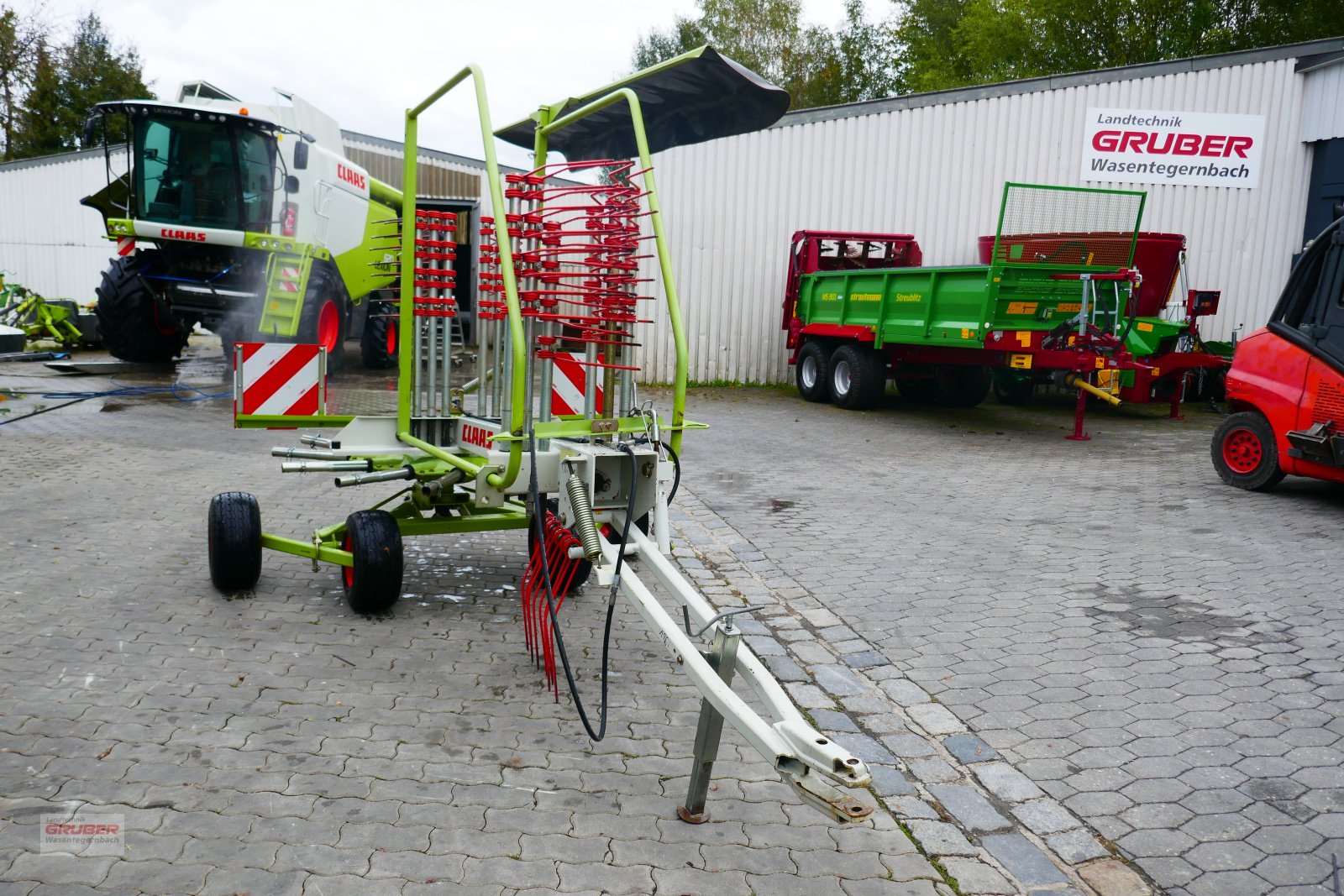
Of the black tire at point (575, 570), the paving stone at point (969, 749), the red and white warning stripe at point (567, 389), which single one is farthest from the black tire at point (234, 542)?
the paving stone at point (969, 749)

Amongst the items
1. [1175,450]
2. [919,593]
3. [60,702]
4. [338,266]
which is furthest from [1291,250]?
[60,702]

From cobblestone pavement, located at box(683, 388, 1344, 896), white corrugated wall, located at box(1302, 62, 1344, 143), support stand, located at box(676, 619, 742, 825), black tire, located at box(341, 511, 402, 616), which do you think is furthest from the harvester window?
white corrugated wall, located at box(1302, 62, 1344, 143)

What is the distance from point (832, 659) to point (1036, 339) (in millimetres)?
7593

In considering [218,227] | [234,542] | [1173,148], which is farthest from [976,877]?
[1173,148]

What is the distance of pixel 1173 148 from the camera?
15.7 meters

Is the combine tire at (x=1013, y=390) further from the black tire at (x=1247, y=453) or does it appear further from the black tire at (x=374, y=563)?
the black tire at (x=374, y=563)

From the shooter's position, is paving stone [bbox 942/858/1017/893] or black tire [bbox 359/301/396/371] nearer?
paving stone [bbox 942/858/1017/893]

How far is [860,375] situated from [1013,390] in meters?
3.23

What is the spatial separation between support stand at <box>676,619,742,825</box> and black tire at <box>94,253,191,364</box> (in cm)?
1362

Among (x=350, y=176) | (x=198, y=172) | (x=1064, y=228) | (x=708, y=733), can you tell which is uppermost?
(x=350, y=176)

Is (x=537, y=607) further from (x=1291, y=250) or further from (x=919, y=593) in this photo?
(x=1291, y=250)

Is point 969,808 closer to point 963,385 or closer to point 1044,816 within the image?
point 1044,816

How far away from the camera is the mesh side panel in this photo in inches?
446

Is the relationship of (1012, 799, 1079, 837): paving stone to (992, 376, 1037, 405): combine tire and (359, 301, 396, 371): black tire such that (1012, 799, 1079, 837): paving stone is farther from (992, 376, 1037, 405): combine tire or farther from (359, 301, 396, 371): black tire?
(992, 376, 1037, 405): combine tire
